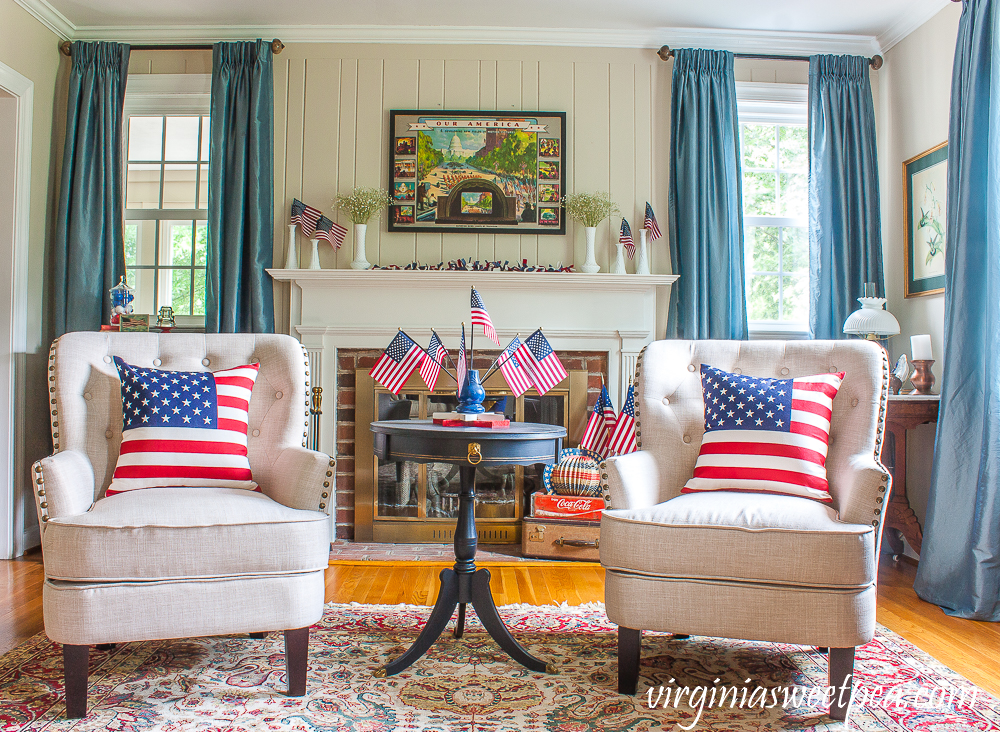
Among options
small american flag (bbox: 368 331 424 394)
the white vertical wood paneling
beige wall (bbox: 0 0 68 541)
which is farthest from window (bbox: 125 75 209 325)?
small american flag (bbox: 368 331 424 394)

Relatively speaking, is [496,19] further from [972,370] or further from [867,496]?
[867,496]

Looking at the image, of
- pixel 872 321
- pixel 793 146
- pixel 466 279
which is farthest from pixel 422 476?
pixel 793 146

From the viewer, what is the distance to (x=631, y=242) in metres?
3.36

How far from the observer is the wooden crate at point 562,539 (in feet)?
9.93

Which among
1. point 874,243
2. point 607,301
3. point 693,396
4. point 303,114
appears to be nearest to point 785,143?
point 874,243

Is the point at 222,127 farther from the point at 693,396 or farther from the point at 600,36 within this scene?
the point at 693,396

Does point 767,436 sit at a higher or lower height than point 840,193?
lower

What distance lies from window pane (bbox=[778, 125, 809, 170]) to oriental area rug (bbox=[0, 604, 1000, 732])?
8.33 feet

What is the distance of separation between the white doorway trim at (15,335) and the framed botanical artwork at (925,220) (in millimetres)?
4172

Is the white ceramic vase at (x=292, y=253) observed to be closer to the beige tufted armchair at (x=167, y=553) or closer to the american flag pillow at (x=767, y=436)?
the beige tufted armchair at (x=167, y=553)

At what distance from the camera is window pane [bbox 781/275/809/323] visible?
12.0 ft

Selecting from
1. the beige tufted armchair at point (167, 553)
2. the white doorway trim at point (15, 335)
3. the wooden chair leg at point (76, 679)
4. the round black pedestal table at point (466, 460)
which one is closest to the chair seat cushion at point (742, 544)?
the round black pedestal table at point (466, 460)

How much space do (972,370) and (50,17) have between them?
14.1ft

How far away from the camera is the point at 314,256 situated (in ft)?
11.1
